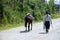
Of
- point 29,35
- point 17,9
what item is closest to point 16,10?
point 17,9

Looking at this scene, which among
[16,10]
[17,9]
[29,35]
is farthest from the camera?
[17,9]

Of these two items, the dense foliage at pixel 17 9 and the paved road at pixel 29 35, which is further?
the dense foliage at pixel 17 9

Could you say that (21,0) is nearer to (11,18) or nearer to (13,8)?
(13,8)

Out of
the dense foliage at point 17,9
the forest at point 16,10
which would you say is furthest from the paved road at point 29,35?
the dense foliage at point 17,9

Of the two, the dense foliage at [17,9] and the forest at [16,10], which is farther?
the dense foliage at [17,9]

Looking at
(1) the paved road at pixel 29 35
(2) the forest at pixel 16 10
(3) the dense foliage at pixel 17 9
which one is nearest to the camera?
(1) the paved road at pixel 29 35

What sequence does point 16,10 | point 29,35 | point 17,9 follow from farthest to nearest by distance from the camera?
point 17,9, point 16,10, point 29,35

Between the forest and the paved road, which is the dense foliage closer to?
the forest

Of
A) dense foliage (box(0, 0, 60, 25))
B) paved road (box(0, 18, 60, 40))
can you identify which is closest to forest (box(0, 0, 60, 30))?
dense foliage (box(0, 0, 60, 25))

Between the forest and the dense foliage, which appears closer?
the forest

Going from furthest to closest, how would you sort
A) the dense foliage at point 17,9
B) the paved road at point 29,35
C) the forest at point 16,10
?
the dense foliage at point 17,9 < the forest at point 16,10 < the paved road at point 29,35

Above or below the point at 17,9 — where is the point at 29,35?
above

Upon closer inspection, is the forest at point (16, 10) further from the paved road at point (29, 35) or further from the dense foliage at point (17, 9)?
the paved road at point (29, 35)

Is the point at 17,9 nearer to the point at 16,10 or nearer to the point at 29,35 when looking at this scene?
the point at 16,10
